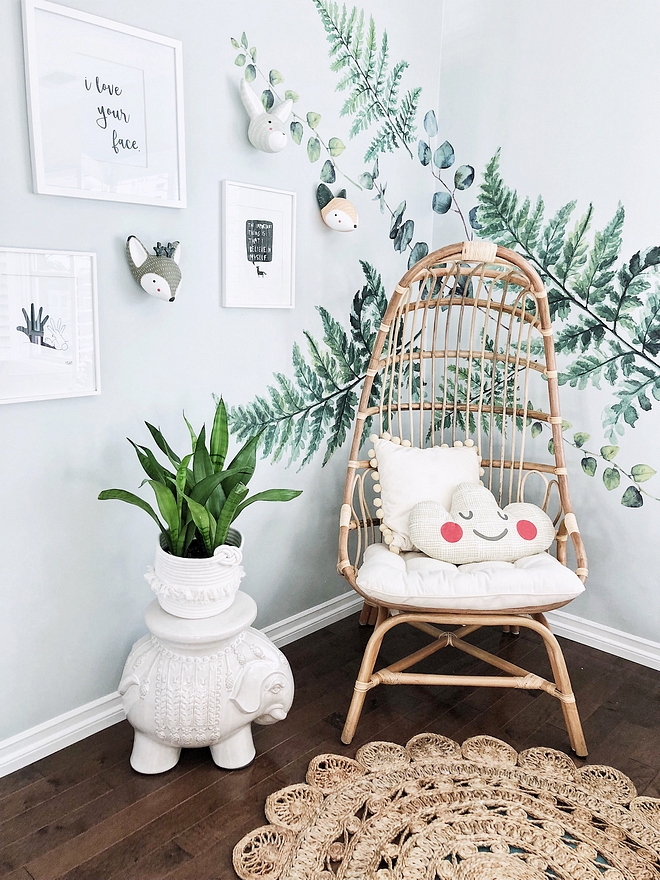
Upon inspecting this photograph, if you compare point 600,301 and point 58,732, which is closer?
point 58,732

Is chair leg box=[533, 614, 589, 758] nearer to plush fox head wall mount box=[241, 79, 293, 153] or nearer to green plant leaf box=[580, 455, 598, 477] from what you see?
green plant leaf box=[580, 455, 598, 477]

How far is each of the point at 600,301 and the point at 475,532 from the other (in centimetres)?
95

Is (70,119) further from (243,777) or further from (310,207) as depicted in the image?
(243,777)

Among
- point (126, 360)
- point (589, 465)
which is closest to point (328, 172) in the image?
point (126, 360)

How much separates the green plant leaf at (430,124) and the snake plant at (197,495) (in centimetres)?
153

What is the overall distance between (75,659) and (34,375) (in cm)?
76

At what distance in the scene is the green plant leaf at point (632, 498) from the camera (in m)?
2.38

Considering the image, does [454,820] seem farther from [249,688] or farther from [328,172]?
[328,172]

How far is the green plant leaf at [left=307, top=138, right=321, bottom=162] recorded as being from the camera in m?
2.25

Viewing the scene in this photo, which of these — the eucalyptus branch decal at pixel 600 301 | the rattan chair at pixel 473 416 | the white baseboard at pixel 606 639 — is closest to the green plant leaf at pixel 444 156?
the eucalyptus branch decal at pixel 600 301

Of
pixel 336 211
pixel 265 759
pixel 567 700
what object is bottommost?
pixel 265 759

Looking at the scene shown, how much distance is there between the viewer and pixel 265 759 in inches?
73.5

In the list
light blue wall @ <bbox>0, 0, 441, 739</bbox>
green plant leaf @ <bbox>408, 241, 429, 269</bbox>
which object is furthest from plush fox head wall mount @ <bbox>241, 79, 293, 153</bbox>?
green plant leaf @ <bbox>408, 241, 429, 269</bbox>

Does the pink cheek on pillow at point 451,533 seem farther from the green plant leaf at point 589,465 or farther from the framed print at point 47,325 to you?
the framed print at point 47,325
